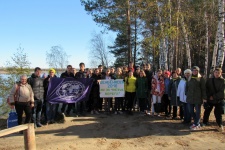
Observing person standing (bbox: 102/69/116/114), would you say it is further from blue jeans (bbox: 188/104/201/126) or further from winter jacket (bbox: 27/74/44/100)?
blue jeans (bbox: 188/104/201/126)

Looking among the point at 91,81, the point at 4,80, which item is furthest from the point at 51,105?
the point at 4,80

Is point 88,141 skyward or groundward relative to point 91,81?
groundward

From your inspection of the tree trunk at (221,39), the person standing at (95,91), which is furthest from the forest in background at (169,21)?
the person standing at (95,91)

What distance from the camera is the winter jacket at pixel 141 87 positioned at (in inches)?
397

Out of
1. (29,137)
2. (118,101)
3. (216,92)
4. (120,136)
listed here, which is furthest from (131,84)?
(29,137)

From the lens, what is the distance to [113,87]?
33.8 ft

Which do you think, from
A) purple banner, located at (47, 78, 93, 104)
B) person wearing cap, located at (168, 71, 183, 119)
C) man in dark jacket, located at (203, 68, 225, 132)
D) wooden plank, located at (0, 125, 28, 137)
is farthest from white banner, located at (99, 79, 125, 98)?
wooden plank, located at (0, 125, 28, 137)

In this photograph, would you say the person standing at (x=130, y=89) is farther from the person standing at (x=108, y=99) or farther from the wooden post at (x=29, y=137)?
the wooden post at (x=29, y=137)

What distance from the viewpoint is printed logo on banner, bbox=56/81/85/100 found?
10.0 m

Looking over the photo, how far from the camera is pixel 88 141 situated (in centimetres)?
747

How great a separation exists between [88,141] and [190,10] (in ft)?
47.5

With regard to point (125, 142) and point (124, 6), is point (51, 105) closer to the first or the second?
point (125, 142)

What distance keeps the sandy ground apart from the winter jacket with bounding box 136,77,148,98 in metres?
0.99

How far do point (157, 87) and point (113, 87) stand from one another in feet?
5.87
